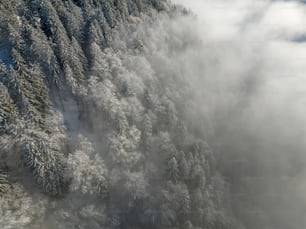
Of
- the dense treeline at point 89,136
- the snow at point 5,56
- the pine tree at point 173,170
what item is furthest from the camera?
the snow at point 5,56

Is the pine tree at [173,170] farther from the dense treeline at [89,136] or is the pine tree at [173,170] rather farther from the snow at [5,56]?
the snow at [5,56]

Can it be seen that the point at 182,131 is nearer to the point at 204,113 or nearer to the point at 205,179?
the point at 205,179

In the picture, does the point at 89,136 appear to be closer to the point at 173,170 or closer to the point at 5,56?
the point at 173,170

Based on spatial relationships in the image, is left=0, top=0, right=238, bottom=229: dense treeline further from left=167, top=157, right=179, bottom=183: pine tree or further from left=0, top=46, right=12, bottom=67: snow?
left=0, top=46, right=12, bottom=67: snow

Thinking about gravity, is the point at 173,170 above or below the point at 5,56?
below

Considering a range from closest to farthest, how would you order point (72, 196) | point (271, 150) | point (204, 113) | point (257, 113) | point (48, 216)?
point (48, 216) → point (72, 196) → point (204, 113) → point (271, 150) → point (257, 113)

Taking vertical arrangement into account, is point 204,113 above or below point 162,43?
below

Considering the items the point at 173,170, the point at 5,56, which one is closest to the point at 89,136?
the point at 173,170

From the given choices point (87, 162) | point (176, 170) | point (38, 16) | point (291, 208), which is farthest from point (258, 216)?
point (38, 16)

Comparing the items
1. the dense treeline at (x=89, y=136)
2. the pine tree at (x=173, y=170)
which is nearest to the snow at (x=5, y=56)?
Answer: the dense treeline at (x=89, y=136)
